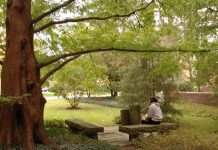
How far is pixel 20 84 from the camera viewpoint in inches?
305

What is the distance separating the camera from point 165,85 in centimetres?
1612

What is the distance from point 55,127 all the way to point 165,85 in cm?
695

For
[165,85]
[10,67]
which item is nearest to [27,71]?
[10,67]

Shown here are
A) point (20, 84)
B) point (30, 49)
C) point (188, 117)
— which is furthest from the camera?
point (188, 117)

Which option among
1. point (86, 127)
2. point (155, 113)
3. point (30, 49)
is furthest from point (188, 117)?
point (30, 49)

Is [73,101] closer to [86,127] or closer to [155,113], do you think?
[155,113]

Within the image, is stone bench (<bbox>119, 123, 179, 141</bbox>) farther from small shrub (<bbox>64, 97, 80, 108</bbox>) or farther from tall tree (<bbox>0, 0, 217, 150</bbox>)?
small shrub (<bbox>64, 97, 80, 108</bbox>)

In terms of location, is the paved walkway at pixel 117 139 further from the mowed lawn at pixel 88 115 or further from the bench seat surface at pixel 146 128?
the mowed lawn at pixel 88 115

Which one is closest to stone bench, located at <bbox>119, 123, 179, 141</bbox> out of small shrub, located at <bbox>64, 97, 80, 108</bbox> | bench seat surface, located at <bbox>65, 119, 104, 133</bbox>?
bench seat surface, located at <bbox>65, 119, 104, 133</bbox>

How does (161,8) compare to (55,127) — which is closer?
(161,8)

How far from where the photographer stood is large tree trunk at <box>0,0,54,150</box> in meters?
7.64

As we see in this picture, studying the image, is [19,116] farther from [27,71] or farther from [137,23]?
[137,23]

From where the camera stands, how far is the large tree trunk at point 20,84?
764 cm

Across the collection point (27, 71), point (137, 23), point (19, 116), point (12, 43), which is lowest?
point (19, 116)
